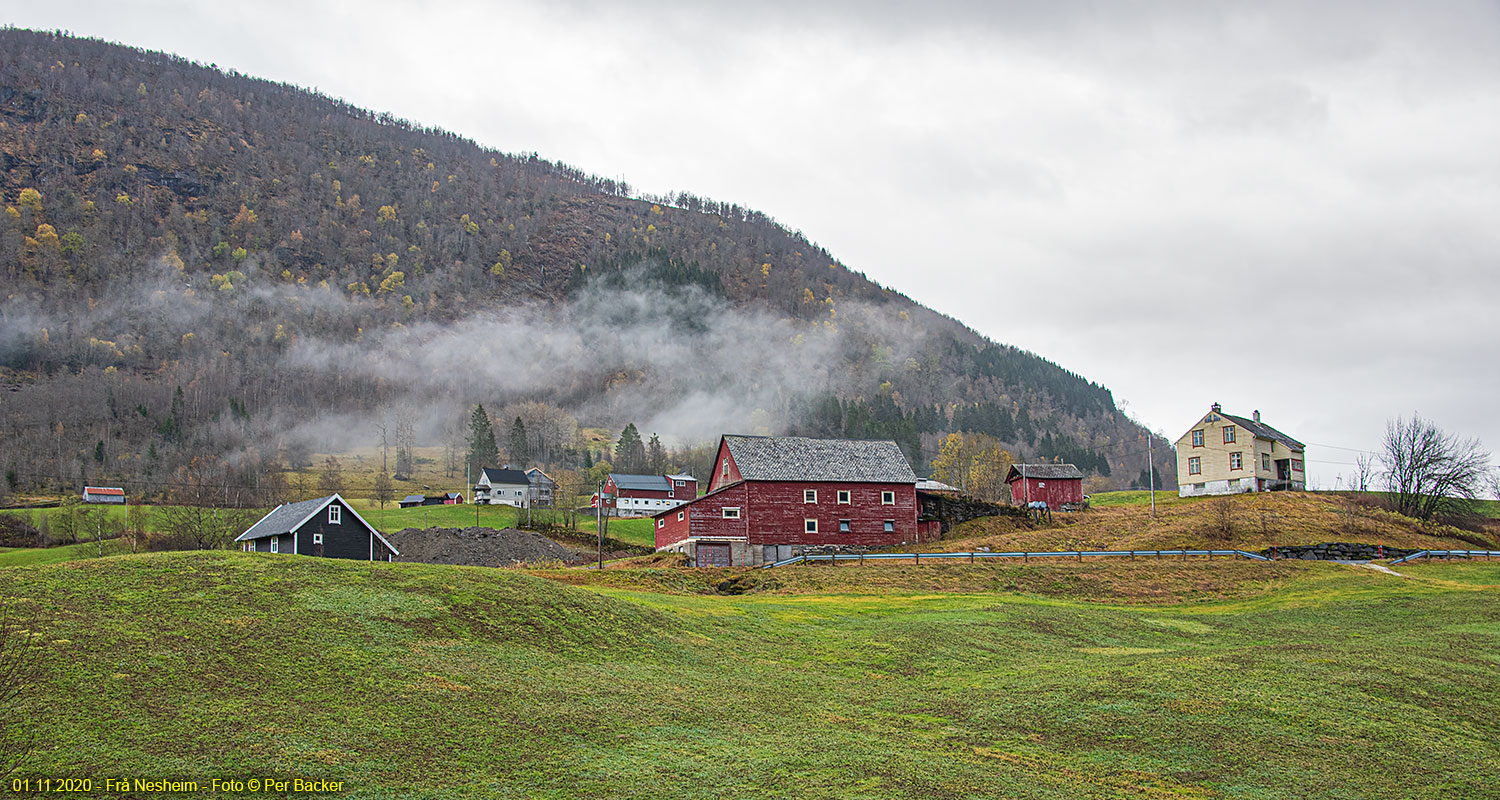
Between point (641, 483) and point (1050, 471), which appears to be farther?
point (641, 483)

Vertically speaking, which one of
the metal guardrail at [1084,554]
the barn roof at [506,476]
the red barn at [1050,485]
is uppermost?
the barn roof at [506,476]

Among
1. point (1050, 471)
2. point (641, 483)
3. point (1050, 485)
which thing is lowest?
point (1050, 485)

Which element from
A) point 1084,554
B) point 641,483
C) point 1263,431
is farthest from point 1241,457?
point 641,483

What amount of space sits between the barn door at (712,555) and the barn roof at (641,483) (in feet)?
240

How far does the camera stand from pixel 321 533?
64688 mm

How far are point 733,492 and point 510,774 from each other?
58597mm

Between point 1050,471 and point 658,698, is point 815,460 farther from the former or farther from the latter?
point 658,698

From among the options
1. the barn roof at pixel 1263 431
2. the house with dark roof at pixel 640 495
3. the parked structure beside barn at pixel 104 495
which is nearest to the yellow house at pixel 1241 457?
the barn roof at pixel 1263 431

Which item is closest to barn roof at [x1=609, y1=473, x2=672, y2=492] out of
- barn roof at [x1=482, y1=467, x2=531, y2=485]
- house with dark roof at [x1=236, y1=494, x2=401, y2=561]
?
barn roof at [x1=482, y1=467, x2=531, y2=485]

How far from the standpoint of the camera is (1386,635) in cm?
3419

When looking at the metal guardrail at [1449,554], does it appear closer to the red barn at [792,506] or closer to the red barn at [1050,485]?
the red barn at [792,506]

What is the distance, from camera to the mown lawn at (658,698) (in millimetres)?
14719

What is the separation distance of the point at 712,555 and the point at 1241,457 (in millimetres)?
51836

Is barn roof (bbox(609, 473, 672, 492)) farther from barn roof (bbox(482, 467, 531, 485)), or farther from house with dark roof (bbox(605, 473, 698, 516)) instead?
barn roof (bbox(482, 467, 531, 485))
